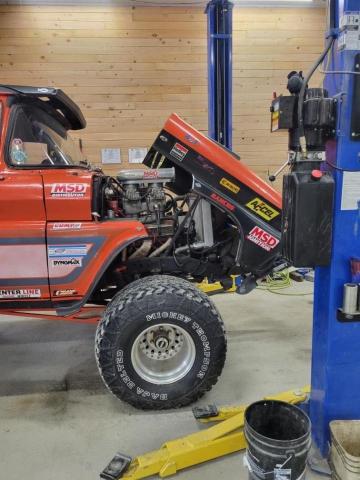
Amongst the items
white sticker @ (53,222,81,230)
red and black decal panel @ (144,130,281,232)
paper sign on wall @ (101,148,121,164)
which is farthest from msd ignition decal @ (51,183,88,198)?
paper sign on wall @ (101,148,121,164)

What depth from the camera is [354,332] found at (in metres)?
1.89

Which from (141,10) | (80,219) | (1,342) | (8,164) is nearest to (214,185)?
(80,219)

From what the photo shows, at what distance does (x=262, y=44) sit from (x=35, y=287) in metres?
5.58

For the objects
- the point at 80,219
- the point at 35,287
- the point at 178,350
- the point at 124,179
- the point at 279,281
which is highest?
the point at 124,179

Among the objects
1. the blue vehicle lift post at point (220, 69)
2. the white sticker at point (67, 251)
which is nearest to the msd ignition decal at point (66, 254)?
the white sticker at point (67, 251)

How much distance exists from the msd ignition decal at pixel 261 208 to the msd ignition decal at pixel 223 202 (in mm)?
120

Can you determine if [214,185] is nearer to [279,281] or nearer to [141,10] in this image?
[279,281]

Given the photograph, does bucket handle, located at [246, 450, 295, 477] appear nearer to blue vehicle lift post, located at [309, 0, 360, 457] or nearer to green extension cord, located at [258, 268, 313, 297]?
blue vehicle lift post, located at [309, 0, 360, 457]

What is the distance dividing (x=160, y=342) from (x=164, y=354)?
0.10 m

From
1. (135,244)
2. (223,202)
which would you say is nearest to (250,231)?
(223,202)

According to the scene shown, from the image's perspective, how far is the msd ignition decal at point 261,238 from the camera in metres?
2.97

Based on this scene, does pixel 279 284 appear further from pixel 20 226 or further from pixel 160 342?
pixel 20 226

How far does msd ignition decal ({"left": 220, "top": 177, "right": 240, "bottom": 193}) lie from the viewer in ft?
9.58

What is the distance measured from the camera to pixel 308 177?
1.73m
